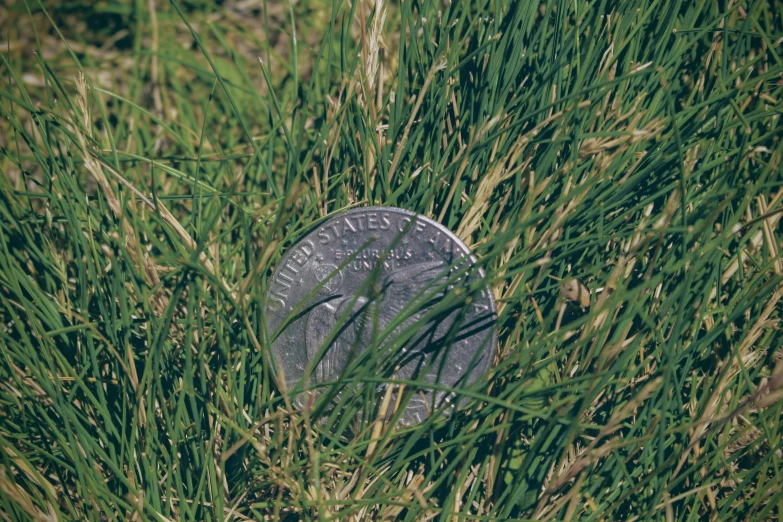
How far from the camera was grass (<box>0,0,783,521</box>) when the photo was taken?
0.96 meters

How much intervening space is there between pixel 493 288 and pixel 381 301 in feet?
0.75

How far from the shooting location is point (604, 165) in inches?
40.9

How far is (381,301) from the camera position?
3.59ft

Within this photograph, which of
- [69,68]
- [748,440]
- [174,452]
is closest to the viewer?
Answer: [174,452]

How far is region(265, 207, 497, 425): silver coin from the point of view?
1.04 m

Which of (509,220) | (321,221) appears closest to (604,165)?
(509,220)

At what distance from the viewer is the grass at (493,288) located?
3.14ft

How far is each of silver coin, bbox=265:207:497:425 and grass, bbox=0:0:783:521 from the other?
0.19 feet

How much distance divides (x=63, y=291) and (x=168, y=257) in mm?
333

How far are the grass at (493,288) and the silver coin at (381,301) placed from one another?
0.06 m

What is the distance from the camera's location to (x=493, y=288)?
106 cm

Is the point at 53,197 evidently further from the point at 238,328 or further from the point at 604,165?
the point at 604,165

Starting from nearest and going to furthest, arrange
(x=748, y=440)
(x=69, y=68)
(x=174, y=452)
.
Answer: (x=174, y=452)
(x=748, y=440)
(x=69, y=68)

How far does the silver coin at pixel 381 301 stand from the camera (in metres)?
1.04
